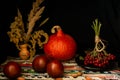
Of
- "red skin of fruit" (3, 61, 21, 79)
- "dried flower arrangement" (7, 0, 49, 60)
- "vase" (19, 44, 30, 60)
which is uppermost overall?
"dried flower arrangement" (7, 0, 49, 60)

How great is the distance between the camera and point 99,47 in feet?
4.46

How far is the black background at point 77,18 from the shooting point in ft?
4.79

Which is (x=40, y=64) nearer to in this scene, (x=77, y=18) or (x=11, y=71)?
(x=11, y=71)

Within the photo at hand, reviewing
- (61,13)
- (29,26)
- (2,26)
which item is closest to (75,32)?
(61,13)

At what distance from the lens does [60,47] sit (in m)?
1.38

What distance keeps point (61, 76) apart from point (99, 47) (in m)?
0.23

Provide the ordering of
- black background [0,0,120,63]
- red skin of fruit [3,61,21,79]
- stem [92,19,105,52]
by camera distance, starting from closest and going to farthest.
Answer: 1. red skin of fruit [3,61,21,79]
2. stem [92,19,105,52]
3. black background [0,0,120,63]

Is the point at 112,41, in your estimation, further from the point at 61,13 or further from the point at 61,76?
the point at 61,76

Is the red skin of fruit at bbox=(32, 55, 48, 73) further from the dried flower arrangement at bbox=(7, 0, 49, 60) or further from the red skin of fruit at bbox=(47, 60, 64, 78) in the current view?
the dried flower arrangement at bbox=(7, 0, 49, 60)

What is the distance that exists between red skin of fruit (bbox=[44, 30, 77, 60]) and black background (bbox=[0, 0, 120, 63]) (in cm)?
12

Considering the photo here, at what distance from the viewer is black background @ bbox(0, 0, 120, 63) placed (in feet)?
4.79

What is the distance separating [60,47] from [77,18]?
21 cm

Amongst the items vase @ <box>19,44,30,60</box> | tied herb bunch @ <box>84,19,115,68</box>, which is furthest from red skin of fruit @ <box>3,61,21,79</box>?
tied herb bunch @ <box>84,19,115,68</box>

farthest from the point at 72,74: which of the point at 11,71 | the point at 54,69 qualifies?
the point at 11,71
